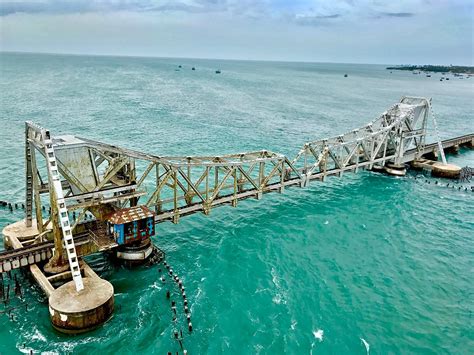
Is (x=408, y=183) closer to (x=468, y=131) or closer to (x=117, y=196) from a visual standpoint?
(x=117, y=196)

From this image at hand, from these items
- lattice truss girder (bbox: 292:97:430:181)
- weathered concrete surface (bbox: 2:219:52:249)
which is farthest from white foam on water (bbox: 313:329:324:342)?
lattice truss girder (bbox: 292:97:430:181)

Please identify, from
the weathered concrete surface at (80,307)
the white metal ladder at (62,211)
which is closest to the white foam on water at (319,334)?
the weathered concrete surface at (80,307)

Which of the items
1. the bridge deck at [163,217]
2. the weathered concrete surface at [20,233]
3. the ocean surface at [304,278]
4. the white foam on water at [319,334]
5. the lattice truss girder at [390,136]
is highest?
the lattice truss girder at [390,136]

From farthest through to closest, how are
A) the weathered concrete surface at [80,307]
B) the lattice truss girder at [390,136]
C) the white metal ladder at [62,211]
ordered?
1. the lattice truss girder at [390,136]
2. the white metal ladder at [62,211]
3. the weathered concrete surface at [80,307]

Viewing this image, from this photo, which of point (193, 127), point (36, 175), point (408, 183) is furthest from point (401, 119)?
point (36, 175)

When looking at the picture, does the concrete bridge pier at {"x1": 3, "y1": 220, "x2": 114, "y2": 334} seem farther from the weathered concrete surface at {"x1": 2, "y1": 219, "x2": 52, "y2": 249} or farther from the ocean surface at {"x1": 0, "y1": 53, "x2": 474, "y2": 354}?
the weathered concrete surface at {"x1": 2, "y1": 219, "x2": 52, "y2": 249}

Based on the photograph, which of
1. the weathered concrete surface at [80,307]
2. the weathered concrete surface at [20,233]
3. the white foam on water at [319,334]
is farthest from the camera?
the weathered concrete surface at [20,233]

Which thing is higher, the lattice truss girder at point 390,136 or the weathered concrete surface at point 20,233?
the lattice truss girder at point 390,136

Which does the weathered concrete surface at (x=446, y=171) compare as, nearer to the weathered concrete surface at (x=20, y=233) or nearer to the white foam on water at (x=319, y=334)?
the white foam on water at (x=319, y=334)

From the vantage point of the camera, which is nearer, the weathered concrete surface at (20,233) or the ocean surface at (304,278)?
the ocean surface at (304,278)
